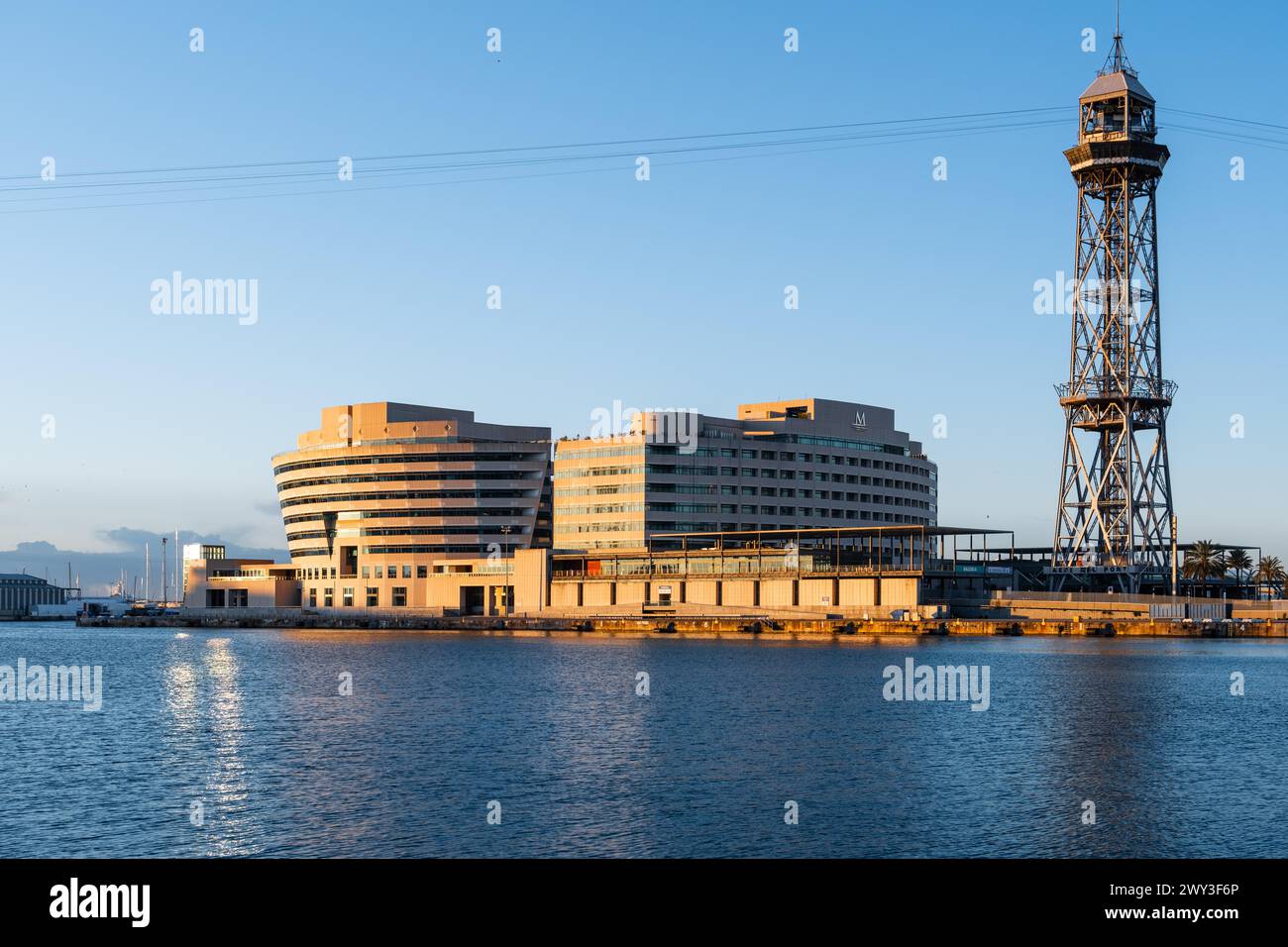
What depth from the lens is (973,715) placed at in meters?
74.4

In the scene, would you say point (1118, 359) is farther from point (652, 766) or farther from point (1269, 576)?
point (652, 766)

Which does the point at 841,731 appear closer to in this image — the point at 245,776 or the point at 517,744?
the point at 517,744

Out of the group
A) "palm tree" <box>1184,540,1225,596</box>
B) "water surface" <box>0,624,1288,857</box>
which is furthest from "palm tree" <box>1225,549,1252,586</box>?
"water surface" <box>0,624,1288,857</box>

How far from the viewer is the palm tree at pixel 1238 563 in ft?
643

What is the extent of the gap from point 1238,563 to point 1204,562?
8.72 meters

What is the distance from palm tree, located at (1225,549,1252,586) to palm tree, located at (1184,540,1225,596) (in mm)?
1298

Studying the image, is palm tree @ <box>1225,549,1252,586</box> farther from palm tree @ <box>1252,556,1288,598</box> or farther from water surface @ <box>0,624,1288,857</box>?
water surface @ <box>0,624,1288,857</box>

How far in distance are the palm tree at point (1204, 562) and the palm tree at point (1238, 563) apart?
1.30m

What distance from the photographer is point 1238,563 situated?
196 meters

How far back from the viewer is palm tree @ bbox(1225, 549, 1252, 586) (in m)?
196

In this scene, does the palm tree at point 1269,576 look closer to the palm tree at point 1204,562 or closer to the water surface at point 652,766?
the palm tree at point 1204,562

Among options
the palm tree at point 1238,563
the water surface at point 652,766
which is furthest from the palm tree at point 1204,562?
the water surface at point 652,766

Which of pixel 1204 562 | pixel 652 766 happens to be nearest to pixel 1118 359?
pixel 1204 562
